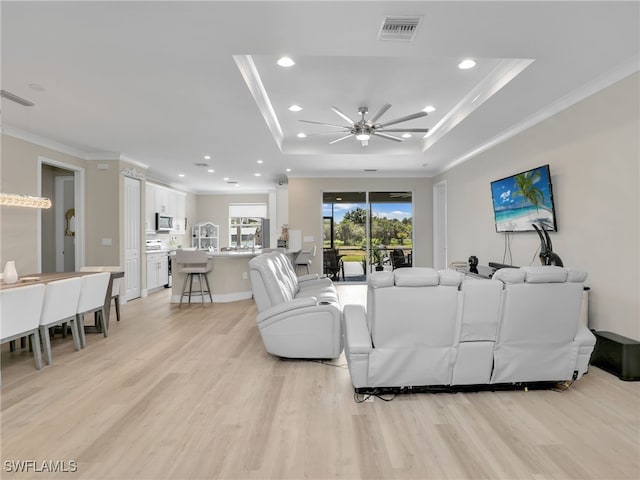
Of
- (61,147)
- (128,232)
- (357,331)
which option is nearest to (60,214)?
(128,232)

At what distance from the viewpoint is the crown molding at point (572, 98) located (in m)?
3.12

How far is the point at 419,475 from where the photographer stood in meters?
1.77

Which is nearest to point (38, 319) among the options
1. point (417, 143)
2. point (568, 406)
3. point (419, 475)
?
point (419, 475)

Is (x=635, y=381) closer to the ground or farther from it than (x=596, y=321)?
closer to the ground

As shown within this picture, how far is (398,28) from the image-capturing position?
8.16ft

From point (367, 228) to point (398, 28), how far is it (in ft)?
20.2

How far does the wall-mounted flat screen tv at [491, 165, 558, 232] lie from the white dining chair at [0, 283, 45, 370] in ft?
17.2

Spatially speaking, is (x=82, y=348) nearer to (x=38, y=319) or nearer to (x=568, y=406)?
(x=38, y=319)

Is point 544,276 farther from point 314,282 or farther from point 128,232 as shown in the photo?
point 128,232

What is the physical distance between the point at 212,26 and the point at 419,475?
9.74ft

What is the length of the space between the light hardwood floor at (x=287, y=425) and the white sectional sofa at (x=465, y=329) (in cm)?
20

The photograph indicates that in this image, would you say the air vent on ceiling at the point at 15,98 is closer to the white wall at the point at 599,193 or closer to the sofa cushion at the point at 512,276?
the sofa cushion at the point at 512,276

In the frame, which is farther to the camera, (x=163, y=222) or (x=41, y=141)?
(x=163, y=222)

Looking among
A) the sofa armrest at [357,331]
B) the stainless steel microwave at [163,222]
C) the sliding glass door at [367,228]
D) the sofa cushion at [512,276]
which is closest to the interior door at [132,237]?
the stainless steel microwave at [163,222]
